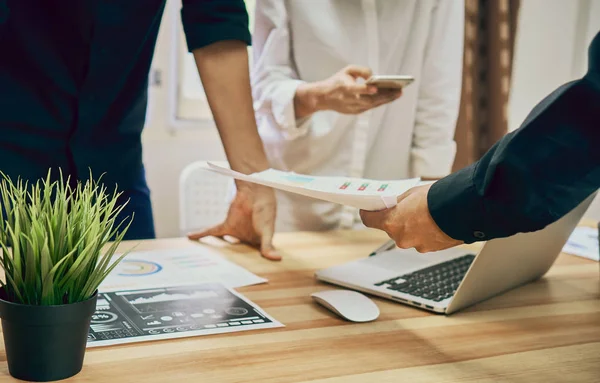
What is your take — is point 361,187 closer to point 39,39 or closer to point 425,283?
point 425,283

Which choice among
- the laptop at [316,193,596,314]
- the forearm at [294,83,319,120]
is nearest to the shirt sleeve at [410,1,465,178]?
the forearm at [294,83,319,120]

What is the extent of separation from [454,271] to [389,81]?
1.41 ft

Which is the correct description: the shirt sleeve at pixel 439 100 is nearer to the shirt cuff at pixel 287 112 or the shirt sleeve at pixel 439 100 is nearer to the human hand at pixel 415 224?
the shirt cuff at pixel 287 112

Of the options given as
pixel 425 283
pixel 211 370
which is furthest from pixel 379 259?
pixel 211 370

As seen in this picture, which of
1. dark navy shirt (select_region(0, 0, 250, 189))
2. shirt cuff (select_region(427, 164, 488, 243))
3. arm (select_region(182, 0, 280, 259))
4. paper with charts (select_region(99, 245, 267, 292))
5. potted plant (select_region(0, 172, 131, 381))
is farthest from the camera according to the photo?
arm (select_region(182, 0, 280, 259))

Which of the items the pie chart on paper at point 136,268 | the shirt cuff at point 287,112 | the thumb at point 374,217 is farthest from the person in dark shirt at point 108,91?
the thumb at point 374,217

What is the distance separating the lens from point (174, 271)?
3.54 feet

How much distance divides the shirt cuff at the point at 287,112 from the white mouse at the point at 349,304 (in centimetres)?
64

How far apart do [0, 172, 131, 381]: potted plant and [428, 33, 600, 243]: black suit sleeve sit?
0.44 meters

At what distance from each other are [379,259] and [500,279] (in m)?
0.25

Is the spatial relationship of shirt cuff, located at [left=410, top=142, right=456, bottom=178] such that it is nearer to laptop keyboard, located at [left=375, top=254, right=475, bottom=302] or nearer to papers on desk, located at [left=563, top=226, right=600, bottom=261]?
papers on desk, located at [left=563, top=226, right=600, bottom=261]

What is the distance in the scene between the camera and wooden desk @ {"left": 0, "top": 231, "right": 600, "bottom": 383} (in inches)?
28.0

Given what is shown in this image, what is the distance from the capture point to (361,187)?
36.6 inches

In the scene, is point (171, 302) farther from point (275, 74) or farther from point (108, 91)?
point (275, 74)
